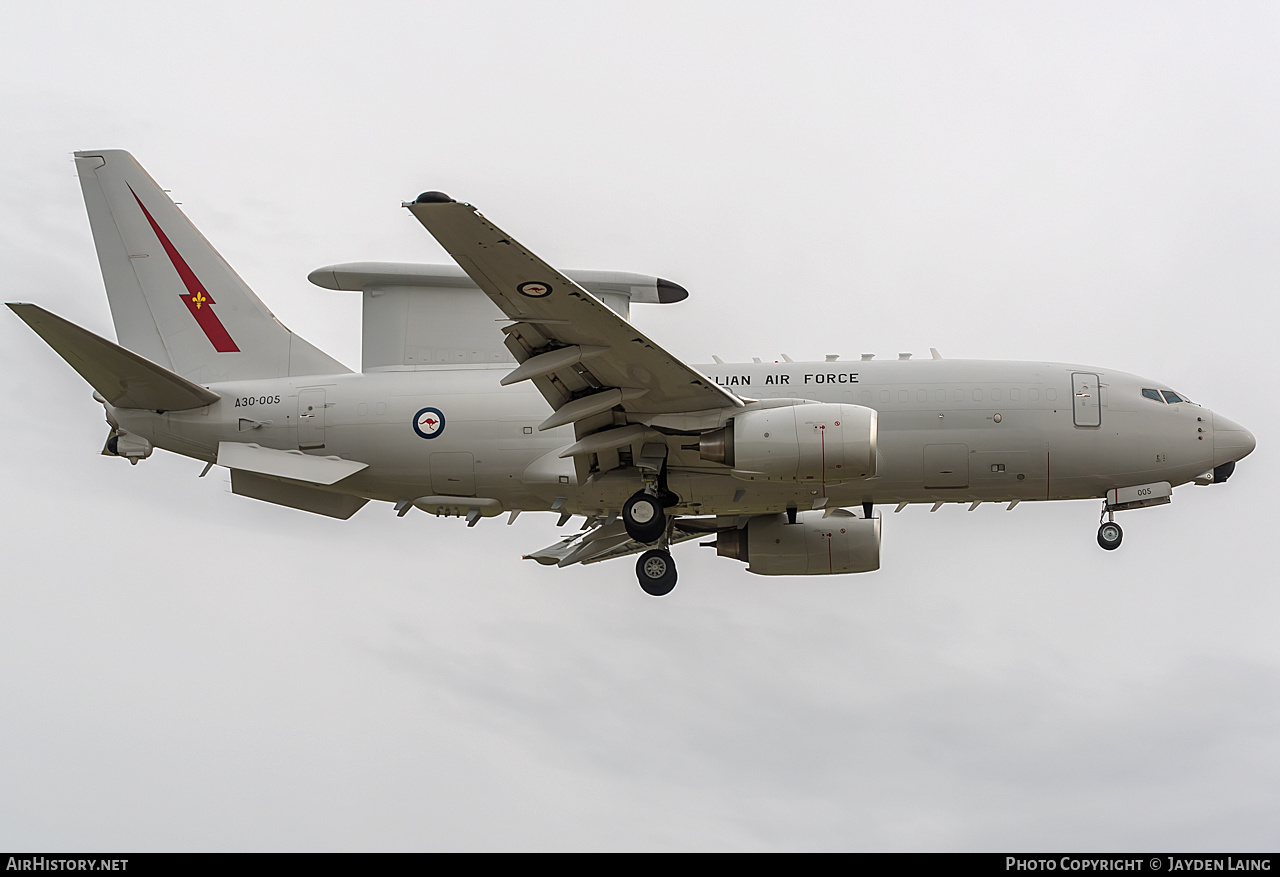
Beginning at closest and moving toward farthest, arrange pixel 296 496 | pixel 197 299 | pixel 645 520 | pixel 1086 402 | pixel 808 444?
pixel 808 444 → pixel 645 520 → pixel 1086 402 → pixel 296 496 → pixel 197 299

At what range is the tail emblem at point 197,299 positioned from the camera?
1291 inches

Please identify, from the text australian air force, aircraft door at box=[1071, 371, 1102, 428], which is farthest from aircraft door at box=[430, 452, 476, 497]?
aircraft door at box=[1071, 371, 1102, 428]

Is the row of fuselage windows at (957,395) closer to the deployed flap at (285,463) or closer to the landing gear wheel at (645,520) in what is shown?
the landing gear wheel at (645,520)

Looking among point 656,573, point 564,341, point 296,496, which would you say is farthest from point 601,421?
point 296,496

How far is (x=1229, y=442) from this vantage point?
29797 mm

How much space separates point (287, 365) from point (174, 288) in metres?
3.99

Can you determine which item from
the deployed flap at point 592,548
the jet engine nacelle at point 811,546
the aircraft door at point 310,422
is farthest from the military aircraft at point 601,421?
the deployed flap at point 592,548

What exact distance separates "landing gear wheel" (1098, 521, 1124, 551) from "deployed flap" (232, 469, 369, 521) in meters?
17.3

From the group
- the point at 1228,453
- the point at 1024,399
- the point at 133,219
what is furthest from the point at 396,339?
the point at 1228,453

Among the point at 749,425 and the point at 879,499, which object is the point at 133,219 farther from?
the point at 879,499

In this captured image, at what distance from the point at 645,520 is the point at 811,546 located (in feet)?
21.2

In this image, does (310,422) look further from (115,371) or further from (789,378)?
(789,378)

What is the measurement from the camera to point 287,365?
106 feet

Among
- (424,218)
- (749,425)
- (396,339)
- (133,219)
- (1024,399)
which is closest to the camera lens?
(424,218)
